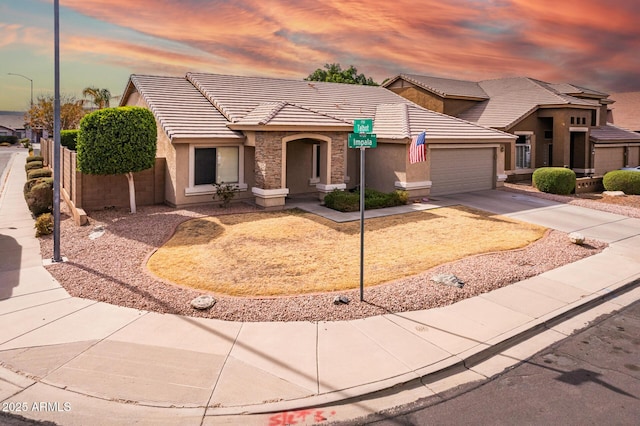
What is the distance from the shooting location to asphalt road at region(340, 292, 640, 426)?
5.49 meters

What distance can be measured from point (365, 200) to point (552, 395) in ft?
44.3

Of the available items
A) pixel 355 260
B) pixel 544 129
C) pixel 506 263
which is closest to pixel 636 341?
pixel 506 263

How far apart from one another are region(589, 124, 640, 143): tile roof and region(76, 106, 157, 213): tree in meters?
31.1

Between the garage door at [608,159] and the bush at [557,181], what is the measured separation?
1006cm

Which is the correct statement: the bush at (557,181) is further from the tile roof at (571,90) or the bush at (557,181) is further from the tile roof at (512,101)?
the tile roof at (571,90)

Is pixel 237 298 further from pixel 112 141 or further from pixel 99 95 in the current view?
pixel 99 95

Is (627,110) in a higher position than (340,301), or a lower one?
higher

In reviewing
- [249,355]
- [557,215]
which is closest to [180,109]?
[249,355]

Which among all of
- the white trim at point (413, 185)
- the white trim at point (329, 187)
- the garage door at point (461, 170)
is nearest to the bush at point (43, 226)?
the white trim at point (329, 187)

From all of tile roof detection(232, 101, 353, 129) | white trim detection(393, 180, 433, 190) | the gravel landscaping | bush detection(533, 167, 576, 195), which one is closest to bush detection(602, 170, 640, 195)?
bush detection(533, 167, 576, 195)

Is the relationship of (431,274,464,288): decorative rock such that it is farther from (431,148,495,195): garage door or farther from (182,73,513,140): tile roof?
(431,148,495,195): garage door

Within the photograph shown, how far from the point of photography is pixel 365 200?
62.8 feet

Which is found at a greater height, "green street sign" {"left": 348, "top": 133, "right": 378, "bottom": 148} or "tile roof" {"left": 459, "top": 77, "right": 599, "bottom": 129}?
"tile roof" {"left": 459, "top": 77, "right": 599, "bottom": 129}

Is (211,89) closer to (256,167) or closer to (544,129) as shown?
(256,167)
